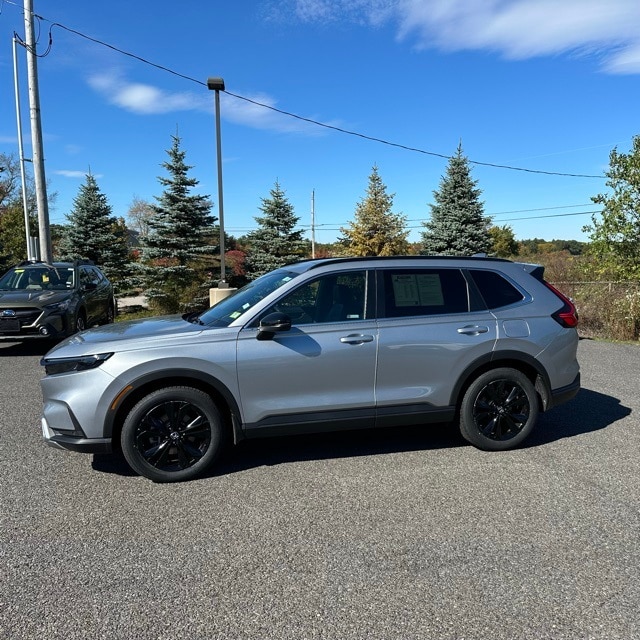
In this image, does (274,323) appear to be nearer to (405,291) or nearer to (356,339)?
(356,339)

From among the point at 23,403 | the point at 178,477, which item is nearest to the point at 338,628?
the point at 178,477

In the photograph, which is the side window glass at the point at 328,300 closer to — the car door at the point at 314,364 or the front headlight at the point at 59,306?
the car door at the point at 314,364

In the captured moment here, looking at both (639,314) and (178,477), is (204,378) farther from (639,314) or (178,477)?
(639,314)

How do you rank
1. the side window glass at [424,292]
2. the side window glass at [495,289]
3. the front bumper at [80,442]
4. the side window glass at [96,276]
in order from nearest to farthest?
the front bumper at [80,442], the side window glass at [424,292], the side window glass at [495,289], the side window glass at [96,276]

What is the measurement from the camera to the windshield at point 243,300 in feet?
14.2

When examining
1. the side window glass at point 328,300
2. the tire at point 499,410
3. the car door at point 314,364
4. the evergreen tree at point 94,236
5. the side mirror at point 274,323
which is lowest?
the tire at point 499,410

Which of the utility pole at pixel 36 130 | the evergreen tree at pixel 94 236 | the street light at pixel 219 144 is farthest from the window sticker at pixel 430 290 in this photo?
the evergreen tree at pixel 94 236

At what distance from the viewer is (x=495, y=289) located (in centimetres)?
472

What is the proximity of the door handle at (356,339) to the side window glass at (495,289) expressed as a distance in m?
1.22

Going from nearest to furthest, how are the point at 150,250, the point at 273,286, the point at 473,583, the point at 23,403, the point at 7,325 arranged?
the point at 473,583
the point at 273,286
the point at 23,403
the point at 7,325
the point at 150,250

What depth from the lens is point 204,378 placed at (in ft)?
12.8

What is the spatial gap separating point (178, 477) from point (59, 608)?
144cm

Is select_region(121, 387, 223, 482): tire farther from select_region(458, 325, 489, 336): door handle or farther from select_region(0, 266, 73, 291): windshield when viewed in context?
select_region(0, 266, 73, 291): windshield

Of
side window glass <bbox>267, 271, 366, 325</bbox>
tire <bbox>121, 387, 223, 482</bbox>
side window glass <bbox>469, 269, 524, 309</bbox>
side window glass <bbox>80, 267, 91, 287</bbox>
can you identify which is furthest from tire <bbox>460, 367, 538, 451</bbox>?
side window glass <bbox>80, 267, 91, 287</bbox>
